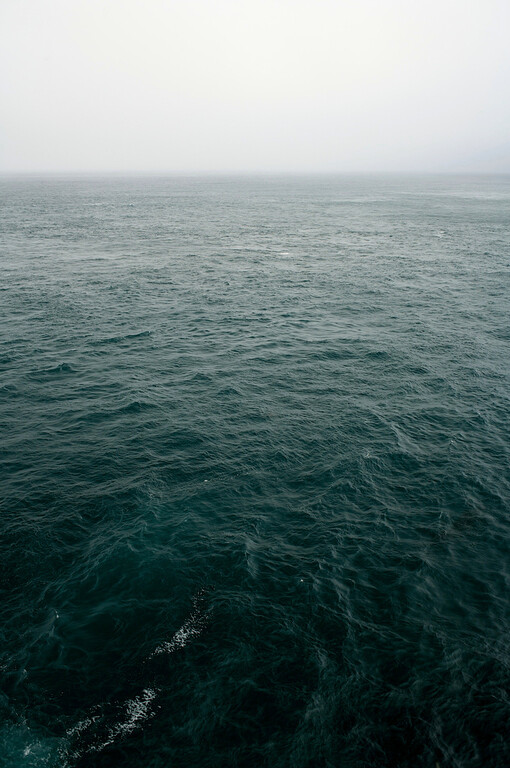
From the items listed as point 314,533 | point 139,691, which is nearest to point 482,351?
point 314,533

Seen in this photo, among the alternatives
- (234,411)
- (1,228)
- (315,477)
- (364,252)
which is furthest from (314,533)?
(1,228)

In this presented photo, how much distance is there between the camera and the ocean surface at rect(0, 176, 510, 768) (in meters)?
25.4

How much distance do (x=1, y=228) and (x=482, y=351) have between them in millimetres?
151926

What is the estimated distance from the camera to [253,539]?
1447 inches

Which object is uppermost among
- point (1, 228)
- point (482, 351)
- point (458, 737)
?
point (1, 228)

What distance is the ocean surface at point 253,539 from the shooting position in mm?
25422

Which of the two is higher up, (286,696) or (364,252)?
(364,252)

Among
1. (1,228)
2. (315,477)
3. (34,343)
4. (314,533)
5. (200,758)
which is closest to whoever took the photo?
(200,758)

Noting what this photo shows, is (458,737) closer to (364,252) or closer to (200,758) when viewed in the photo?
(200,758)

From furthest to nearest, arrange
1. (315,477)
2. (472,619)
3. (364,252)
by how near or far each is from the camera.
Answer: (364,252)
(315,477)
(472,619)

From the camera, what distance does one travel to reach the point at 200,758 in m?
24.0

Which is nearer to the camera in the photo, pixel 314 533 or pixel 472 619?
pixel 472 619

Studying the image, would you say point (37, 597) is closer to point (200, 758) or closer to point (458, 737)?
point (200, 758)

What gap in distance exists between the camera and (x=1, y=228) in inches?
5979
